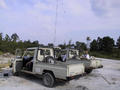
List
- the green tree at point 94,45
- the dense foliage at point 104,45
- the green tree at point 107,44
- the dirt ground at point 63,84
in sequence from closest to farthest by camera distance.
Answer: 1. the dirt ground at point 63,84
2. the dense foliage at point 104,45
3. the green tree at point 107,44
4. the green tree at point 94,45

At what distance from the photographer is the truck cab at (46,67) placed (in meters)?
5.18

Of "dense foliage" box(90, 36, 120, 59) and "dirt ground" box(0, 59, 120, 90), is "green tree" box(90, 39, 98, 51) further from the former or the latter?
"dirt ground" box(0, 59, 120, 90)

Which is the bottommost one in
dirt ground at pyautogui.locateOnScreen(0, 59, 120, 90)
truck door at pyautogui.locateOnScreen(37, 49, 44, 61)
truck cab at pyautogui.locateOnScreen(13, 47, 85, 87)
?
dirt ground at pyautogui.locateOnScreen(0, 59, 120, 90)

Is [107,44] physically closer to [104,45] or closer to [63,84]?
[104,45]

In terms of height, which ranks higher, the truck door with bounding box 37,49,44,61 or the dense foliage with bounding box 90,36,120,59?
the dense foliage with bounding box 90,36,120,59

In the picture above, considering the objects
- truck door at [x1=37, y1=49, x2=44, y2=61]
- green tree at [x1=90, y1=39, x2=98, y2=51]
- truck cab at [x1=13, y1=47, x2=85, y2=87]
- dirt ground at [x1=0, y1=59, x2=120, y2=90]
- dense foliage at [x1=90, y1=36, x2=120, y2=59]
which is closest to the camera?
truck cab at [x1=13, y1=47, x2=85, y2=87]

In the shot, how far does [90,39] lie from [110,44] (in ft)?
26.6

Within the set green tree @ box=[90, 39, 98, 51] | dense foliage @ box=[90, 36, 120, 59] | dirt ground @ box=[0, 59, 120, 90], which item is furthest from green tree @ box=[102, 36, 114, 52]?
dirt ground @ box=[0, 59, 120, 90]

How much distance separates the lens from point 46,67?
5820 mm

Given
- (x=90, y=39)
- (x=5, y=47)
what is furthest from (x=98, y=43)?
(x=5, y=47)

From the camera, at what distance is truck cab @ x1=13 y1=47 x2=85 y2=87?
204 inches

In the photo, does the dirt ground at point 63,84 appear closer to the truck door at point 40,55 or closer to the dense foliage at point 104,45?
the truck door at point 40,55

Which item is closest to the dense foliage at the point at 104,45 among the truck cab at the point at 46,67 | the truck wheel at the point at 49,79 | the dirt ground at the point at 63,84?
the dirt ground at the point at 63,84

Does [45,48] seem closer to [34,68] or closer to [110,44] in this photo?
[34,68]
